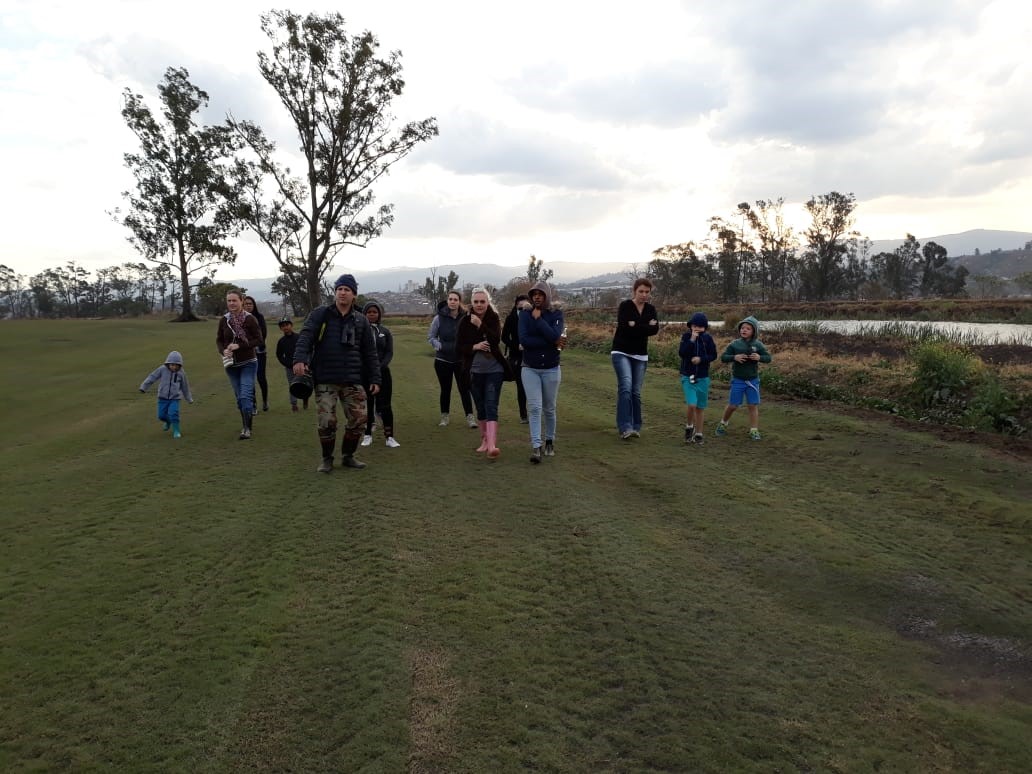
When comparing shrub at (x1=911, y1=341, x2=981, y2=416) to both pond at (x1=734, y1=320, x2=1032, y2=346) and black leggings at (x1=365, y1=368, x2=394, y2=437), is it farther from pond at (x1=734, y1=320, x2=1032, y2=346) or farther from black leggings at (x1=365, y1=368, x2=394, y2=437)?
pond at (x1=734, y1=320, x2=1032, y2=346)

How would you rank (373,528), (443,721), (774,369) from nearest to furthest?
(443,721)
(373,528)
(774,369)

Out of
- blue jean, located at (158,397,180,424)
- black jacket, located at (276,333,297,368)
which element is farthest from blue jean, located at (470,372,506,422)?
blue jean, located at (158,397,180,424)

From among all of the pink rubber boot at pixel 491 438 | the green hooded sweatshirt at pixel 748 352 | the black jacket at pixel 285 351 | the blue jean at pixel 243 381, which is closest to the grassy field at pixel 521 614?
the pink rubber boot at pixel 491 438

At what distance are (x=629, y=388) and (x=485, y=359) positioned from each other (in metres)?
1.95

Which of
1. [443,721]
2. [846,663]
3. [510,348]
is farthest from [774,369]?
[443,721]

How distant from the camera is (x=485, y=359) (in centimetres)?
779

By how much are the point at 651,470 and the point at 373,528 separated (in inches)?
124

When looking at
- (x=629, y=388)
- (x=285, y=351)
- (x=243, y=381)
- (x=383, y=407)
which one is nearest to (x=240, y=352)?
(x=243, y=381)

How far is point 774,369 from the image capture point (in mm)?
14523

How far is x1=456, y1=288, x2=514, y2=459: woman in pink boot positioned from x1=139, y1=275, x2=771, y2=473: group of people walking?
1cm

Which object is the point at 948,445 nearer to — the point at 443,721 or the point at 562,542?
the point at 562,542

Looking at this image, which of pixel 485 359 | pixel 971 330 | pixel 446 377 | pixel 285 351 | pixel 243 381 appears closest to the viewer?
pixel 485 359

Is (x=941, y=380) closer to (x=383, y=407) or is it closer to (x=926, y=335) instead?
(x=383, y=407)

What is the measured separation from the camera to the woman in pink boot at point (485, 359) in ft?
25.2
